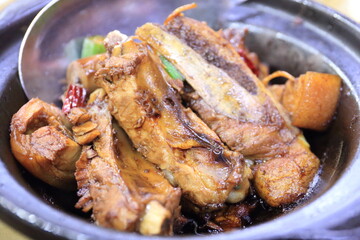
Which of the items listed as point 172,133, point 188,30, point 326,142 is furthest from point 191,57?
point 326,142

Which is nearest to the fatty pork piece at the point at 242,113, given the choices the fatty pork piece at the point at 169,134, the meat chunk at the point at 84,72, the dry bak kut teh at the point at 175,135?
the dry bak kut teh at the point at 175,135

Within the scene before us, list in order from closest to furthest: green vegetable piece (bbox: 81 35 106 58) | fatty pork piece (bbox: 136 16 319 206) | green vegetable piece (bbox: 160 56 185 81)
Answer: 1. fatty pork piece (bbox: 136 16 319 206)
2. green vegetable piece (bbox: 160 56 185 81)
3. green vegetable piece (bbox: 81 35 106 58)

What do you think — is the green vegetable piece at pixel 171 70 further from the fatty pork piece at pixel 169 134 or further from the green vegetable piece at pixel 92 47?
the green vegetable piece at pixel 92 47

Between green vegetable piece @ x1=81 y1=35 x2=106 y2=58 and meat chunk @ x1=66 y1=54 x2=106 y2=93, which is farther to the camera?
green vegetable piece @ x1=81 y1=35 x2=106 y2=58

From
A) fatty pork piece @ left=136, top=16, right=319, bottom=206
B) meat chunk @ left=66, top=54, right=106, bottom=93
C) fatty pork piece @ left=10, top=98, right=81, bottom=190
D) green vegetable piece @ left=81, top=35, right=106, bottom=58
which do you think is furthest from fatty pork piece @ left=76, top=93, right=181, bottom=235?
green vegetable piece @ left=81, top=35, right=106, bottom=58

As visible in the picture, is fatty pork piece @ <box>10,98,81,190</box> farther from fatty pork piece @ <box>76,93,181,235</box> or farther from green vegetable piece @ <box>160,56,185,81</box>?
green vegetable piece @ <box>160,56,185,81</box>

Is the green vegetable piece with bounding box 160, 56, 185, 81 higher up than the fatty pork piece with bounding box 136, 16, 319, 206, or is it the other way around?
the green vegetable piece with bounding box 160, 56, 185, 81

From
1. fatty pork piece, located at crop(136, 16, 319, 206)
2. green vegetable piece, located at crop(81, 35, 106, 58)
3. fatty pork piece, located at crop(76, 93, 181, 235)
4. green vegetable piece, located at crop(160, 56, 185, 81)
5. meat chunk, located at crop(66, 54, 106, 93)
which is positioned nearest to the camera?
fatty pork piece, located at crop(76, 93, 181, 235)
